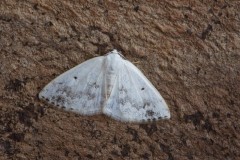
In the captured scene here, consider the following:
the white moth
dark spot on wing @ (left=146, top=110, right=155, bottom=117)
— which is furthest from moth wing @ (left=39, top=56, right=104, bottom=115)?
dark spot on wing @ (left=146, top=110, right=155, bottom=117)

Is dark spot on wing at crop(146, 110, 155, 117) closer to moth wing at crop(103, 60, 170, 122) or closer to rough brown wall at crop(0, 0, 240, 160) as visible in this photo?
moth wing at crop(103, 60, 170, 122)

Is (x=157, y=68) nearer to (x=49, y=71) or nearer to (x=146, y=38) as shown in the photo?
(x=146, y=38)

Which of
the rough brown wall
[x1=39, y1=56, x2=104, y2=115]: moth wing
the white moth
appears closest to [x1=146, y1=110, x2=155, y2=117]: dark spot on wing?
the white moth

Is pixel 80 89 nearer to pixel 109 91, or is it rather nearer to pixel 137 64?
pixel 109 91

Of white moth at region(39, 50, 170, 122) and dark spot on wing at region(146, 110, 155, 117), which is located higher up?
white moth at region(39, 50, 170, 122)

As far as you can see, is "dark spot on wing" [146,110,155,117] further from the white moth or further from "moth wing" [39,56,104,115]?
"moth wing" [39,56,104,115]

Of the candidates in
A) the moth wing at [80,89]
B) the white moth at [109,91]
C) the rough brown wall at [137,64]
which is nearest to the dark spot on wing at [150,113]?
the white moth at [109,91]

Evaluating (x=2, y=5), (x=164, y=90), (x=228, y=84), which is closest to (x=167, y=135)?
(x=164, y=90)

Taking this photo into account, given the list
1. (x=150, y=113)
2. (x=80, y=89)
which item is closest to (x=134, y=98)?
(x=150, y=113)
